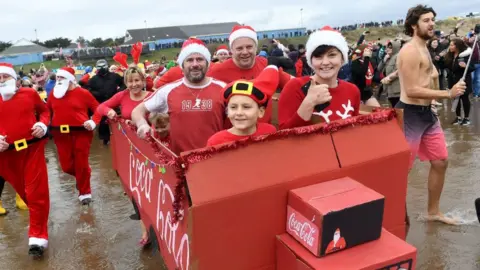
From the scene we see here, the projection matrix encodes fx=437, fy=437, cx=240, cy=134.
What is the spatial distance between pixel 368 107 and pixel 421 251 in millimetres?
1521

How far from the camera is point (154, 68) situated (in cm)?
1255

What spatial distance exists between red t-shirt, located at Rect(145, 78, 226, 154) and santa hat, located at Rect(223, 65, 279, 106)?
623 millimetres

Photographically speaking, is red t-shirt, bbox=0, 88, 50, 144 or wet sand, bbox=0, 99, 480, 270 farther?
red t-shirt, bbox=0, 88, 50, 144

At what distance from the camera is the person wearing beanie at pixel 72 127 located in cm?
573

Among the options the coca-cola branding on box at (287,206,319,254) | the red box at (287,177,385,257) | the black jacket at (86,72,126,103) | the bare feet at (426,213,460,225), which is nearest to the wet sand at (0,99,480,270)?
the bare feet at (426,213,460,225)

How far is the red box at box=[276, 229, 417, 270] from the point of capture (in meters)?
2.01

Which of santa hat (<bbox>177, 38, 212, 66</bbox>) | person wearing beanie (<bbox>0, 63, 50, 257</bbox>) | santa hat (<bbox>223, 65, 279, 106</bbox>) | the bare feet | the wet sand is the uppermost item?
santa hat (<bbox>177, 38, 212, 66</bbox>)

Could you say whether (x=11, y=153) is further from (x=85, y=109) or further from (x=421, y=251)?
(x=421, y=251)

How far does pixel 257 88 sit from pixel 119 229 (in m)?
3.02

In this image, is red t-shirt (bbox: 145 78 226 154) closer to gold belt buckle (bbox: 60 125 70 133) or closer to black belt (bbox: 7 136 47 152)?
black belt (bbox: 7 136 47 152)

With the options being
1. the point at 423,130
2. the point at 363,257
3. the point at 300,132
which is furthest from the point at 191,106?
the point at 423,130

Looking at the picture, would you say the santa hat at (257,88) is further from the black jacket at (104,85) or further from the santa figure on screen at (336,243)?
the black jacket at (104,85)

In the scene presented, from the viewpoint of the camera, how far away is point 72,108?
5.78 metres

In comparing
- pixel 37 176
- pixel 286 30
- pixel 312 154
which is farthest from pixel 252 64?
pixel 286 30
